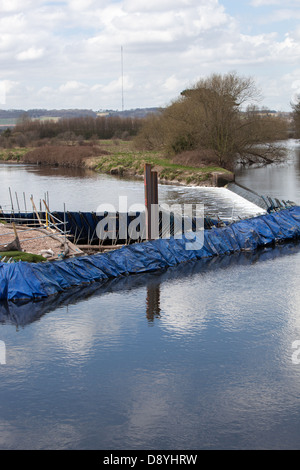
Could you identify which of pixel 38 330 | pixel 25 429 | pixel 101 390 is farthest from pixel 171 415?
pixel 38 330

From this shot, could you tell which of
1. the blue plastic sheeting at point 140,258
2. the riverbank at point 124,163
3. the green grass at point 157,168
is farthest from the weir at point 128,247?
the green grass at point 157,168

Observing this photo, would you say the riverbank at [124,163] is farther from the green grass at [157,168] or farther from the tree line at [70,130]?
the tree line at [70,130]

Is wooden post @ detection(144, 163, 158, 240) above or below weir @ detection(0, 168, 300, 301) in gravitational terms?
above

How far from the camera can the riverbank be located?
55272mm

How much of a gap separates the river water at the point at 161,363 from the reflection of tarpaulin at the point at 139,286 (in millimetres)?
71

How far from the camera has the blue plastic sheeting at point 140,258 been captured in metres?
20.2

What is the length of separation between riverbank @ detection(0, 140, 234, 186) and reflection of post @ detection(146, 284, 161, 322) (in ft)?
107

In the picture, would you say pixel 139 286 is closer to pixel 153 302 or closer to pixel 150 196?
pixel 153 302

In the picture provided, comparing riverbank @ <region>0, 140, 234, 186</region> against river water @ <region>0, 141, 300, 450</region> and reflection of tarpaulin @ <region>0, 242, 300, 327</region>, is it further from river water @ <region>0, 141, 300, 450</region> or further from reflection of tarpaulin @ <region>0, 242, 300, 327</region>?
river water @ <region>0, 141, 300, 450</region>

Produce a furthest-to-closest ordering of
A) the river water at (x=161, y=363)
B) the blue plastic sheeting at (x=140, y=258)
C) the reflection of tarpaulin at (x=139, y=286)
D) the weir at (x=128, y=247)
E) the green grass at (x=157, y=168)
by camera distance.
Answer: the green grass at (x=157, y=168) < the weir at (x=128, y=247) < the blue plastic sheeting at (x=140, y=258) < the reflection of tarpaulin at (x=139, y=286) < the river water at (x=161, y=363)

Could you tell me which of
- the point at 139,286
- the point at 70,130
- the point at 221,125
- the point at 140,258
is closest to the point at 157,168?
the point at 221,125

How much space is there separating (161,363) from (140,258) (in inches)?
366

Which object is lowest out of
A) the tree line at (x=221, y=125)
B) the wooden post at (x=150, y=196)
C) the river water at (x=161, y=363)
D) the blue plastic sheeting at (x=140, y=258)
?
the river water at (x=161, y=363)

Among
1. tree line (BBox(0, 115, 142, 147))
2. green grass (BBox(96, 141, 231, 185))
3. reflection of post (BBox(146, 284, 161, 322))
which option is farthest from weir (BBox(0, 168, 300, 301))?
tree line (BBox(0, 115, 142, 147))
